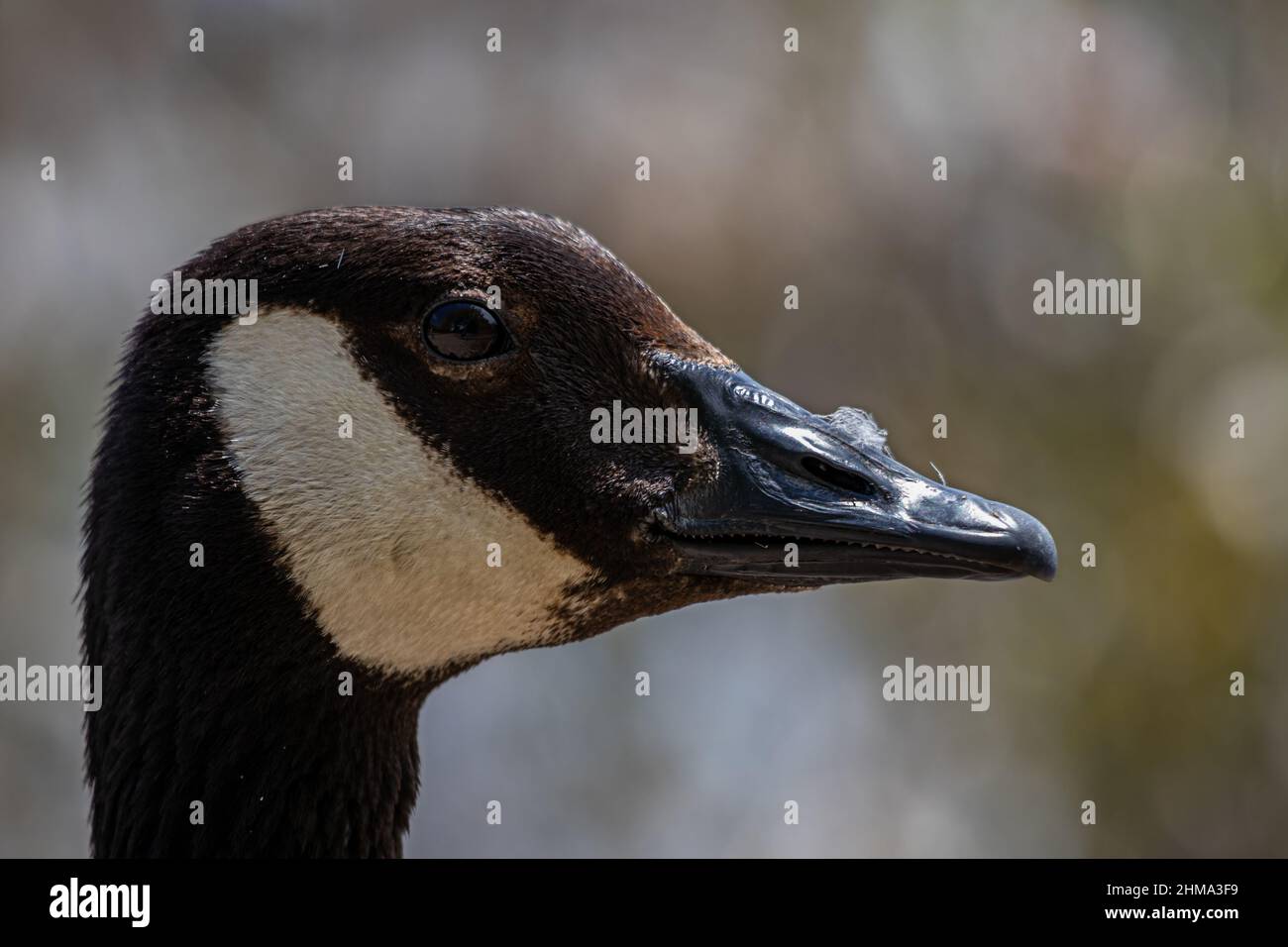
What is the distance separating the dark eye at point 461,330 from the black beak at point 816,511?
49cm

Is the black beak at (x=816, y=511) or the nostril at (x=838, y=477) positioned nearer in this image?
the black beak at (x=816, y=511)

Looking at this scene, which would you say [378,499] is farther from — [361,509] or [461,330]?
[461,330]

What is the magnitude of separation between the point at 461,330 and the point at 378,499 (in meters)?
0.49

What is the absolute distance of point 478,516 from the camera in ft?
12.1

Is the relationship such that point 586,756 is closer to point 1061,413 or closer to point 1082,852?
point 1082,852

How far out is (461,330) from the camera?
3654mm

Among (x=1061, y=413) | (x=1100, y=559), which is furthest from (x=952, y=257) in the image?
(x=1100, y=559)

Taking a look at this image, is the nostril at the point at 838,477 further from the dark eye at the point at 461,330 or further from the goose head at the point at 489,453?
the dark eye at the point at 461,330

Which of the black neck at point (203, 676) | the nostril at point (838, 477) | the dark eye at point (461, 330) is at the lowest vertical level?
the black neck at point (203, 676)

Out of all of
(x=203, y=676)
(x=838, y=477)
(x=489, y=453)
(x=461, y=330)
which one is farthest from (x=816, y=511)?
(x=203, y=676)

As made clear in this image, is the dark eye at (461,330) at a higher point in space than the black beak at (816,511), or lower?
higher

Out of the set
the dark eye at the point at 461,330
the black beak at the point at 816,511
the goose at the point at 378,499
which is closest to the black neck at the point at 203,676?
the goose at the point at 378,499

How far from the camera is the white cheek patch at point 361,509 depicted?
357 cm

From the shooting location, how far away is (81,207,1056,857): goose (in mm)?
3576
